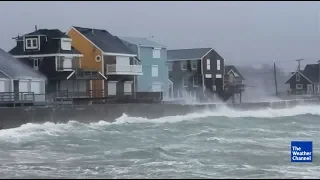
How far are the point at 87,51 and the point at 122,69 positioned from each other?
11.3 feet

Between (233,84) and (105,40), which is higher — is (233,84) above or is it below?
below

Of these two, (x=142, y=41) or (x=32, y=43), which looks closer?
(x=32, y=43)

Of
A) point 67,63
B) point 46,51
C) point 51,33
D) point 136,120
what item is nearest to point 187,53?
point 51,33

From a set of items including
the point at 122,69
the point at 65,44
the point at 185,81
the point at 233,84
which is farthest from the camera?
the point at 233,84

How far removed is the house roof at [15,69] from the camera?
38188mm

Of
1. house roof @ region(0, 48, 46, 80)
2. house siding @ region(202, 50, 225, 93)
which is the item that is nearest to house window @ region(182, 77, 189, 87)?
house siding @ region(202, 50, 225, 93)

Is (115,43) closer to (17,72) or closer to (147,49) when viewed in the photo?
(147,49)

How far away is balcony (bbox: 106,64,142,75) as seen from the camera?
46.8m

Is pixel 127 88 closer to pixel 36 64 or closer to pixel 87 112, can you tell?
pixel 36 64

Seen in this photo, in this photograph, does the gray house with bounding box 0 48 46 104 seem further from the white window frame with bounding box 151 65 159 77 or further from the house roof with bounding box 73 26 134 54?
the white window frame with bounding box 151 65 159 77

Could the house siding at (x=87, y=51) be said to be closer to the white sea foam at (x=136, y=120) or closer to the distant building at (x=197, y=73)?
the white sea foam at (x=136, y=120)

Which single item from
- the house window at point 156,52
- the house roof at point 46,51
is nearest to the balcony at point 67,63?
the house roof at point 46,51

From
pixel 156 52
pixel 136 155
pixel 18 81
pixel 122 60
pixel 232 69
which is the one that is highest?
pixel 156 52

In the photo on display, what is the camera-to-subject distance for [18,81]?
3803 cm
